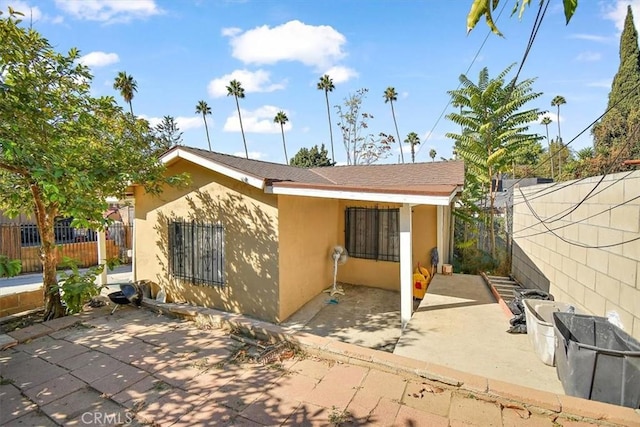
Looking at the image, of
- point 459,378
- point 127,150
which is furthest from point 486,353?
point 127,150

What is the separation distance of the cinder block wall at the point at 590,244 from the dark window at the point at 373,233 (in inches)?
146

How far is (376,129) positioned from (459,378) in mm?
29069

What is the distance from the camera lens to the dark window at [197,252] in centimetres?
735

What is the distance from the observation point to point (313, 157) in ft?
125

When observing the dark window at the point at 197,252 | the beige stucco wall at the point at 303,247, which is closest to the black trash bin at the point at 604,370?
the beige stucco wall at the point at 303,247

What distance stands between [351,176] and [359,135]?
2290cm

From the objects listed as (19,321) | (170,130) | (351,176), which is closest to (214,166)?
(351,176)

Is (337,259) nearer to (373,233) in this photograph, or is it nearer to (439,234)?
(373,233)

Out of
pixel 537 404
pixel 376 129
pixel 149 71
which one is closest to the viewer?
pixel 537 404

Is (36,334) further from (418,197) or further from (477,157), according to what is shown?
(477,157)

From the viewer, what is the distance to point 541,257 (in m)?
7.69

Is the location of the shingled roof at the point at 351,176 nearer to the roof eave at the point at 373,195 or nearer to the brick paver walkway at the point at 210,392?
the roof eave at the point at 373,195

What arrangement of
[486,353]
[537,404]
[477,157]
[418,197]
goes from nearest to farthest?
[537,404] → [486,353] → [418,197] → [477,157]

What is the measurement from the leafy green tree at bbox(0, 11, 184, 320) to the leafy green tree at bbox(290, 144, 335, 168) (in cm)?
3081
